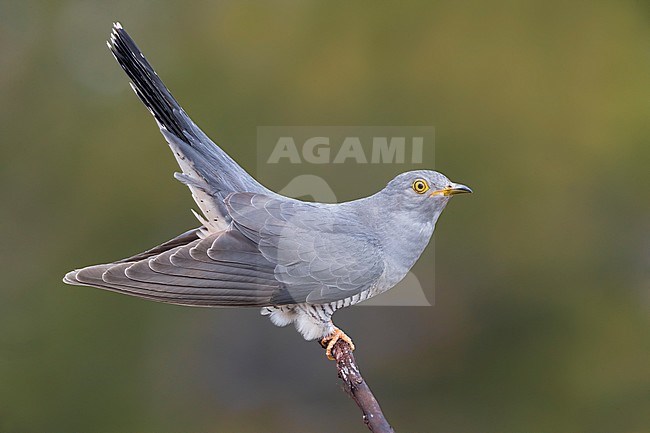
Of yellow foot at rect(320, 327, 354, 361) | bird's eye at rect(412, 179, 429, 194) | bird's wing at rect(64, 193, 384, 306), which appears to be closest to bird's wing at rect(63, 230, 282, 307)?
bird's wing at rect(64, 193, 384, 306)

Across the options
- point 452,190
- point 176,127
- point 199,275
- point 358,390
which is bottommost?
point 358,390

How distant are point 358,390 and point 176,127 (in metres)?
0.48

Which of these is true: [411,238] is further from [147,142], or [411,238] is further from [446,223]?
[147,142]

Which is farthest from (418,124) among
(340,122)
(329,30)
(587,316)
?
(587,316)

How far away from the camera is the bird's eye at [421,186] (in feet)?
3.40

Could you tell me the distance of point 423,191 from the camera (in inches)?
40.9

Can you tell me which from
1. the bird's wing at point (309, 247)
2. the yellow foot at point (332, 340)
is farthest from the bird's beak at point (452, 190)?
the yellow foot at point (332, 340)

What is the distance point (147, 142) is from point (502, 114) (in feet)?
3.38

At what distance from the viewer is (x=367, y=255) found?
1.06 m

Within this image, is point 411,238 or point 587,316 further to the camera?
point 587,316

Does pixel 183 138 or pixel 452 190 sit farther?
pixel 183 138

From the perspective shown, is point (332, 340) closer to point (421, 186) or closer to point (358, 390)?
point (358, 390)

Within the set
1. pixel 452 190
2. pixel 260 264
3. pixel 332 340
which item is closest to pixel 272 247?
pixel 260 264

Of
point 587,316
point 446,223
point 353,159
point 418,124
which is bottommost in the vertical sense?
point 587,316
